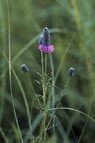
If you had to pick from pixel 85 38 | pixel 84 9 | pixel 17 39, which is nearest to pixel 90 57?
pixel 85 38

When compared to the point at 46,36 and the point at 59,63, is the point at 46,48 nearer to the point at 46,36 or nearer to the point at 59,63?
the point at 46,36

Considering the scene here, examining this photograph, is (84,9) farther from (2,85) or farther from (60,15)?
(2,85)

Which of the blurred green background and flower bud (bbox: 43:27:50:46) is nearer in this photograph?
flower bud (bbox: 43:27:50:46)

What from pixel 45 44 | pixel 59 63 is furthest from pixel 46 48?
pixel 59 63

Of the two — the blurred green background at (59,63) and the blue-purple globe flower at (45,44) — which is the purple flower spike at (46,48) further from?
the blurred green background at (59,63)

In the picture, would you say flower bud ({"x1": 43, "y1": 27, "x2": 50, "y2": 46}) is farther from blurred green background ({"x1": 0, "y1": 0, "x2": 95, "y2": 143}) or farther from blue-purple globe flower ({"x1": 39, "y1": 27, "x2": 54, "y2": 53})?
blurred green background ({"x1": 0, "y1": 0, "x2": 95, "y2": 143})

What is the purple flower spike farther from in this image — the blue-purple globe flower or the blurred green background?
the blurred green background

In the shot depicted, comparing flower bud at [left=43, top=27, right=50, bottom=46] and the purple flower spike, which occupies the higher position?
flower bud at [left=43, top=27, right=50, bottom=46]

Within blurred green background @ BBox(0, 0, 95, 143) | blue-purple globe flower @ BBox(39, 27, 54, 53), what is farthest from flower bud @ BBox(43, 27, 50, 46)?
blurred green background @ BBox(0, 0, 95, 143)

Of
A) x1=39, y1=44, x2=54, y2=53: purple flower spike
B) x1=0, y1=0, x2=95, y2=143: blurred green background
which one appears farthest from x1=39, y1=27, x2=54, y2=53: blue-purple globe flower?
x1=0, y1=0, x2=95, y2=143: blurred green background
